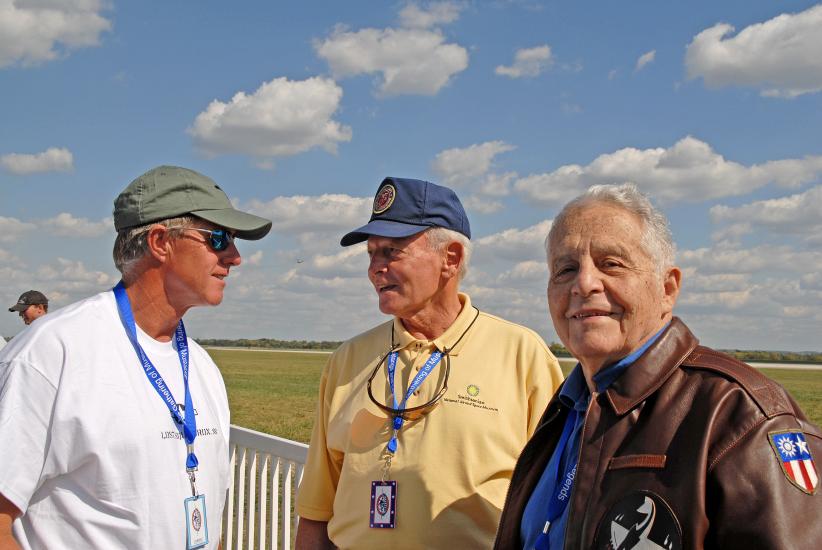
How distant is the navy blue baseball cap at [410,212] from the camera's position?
9.79 ft

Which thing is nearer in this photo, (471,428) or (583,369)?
(583,369)

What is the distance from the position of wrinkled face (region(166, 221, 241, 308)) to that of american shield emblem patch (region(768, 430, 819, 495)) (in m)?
1.92

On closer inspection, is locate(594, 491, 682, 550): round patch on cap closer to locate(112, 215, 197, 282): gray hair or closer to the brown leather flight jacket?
the brown leather flight jacket

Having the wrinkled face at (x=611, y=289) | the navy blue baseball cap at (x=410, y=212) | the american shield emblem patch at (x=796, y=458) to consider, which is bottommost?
the american shield emblem patch at (x=796, y=458)

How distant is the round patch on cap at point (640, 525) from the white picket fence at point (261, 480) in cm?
242

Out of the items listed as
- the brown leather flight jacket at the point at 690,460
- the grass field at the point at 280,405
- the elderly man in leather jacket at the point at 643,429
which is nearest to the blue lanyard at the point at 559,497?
the elderly man in leather jacket at the point at 643,429

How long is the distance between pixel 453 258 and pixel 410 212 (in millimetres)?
270

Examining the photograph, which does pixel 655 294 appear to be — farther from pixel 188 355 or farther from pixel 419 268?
pixel 188 355

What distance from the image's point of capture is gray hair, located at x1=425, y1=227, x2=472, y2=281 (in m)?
3.04

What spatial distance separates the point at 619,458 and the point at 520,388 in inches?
44.3

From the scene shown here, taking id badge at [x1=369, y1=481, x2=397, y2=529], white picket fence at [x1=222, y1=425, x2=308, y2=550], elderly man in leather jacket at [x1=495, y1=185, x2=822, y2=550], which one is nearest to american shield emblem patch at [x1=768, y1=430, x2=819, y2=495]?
elderly man in leather jacket at [x1=495, y1=185, x2=822, y2=550]

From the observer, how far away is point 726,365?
1.70m

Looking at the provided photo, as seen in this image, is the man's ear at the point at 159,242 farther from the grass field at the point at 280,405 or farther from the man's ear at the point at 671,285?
the grass field at the point at 280,405

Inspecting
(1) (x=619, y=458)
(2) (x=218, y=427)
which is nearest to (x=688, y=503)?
(1) (x=619, y=458)
